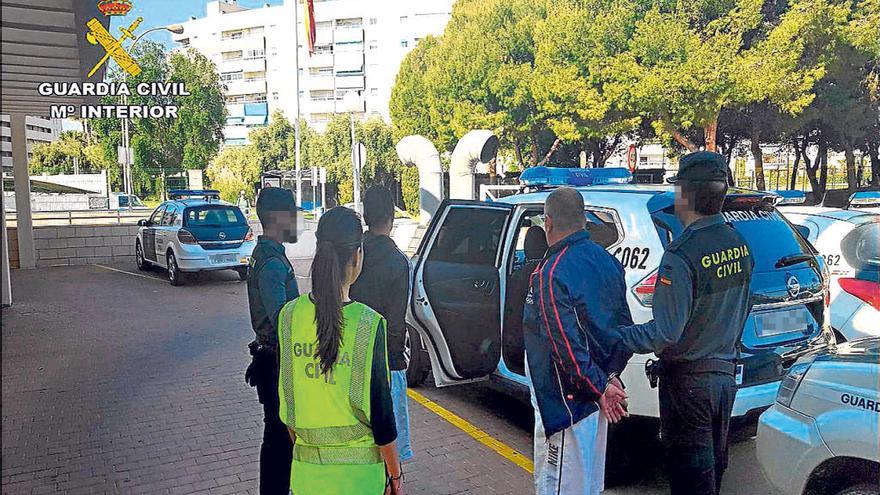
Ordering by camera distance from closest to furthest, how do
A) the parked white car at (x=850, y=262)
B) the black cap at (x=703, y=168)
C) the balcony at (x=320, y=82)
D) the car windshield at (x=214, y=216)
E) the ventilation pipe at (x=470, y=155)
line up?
the black cap at (x=703, y=168) → the parked white car at (x=850, y=262) → the car windshield at (x=214, y=216) → the ventilation pipe at (x=470, y=155) → the balcony at (x=320, y=82)

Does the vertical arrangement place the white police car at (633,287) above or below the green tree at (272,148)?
below

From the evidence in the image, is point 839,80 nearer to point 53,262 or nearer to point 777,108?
point 777,108

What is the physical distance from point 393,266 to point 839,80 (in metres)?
26.2

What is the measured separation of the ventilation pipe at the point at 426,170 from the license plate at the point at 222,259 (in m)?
5.17

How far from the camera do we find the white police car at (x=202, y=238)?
42.4ft

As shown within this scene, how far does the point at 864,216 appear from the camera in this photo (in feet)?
21.5

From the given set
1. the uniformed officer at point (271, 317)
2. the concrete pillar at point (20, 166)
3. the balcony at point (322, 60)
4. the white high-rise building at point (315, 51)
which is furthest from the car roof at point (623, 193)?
the balcony at point (322, 60)

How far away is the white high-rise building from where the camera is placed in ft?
212

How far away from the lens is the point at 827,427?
2.81 m

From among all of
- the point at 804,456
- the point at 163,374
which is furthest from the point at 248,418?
the point at 804,456

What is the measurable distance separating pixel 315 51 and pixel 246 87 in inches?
449

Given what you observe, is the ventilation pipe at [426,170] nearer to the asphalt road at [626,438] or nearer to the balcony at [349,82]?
the asphalt road at [626,438]

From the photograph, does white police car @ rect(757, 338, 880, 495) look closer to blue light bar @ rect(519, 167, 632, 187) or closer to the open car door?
the open car door

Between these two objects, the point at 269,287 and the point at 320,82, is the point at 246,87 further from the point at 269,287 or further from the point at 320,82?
the point at 269,287
